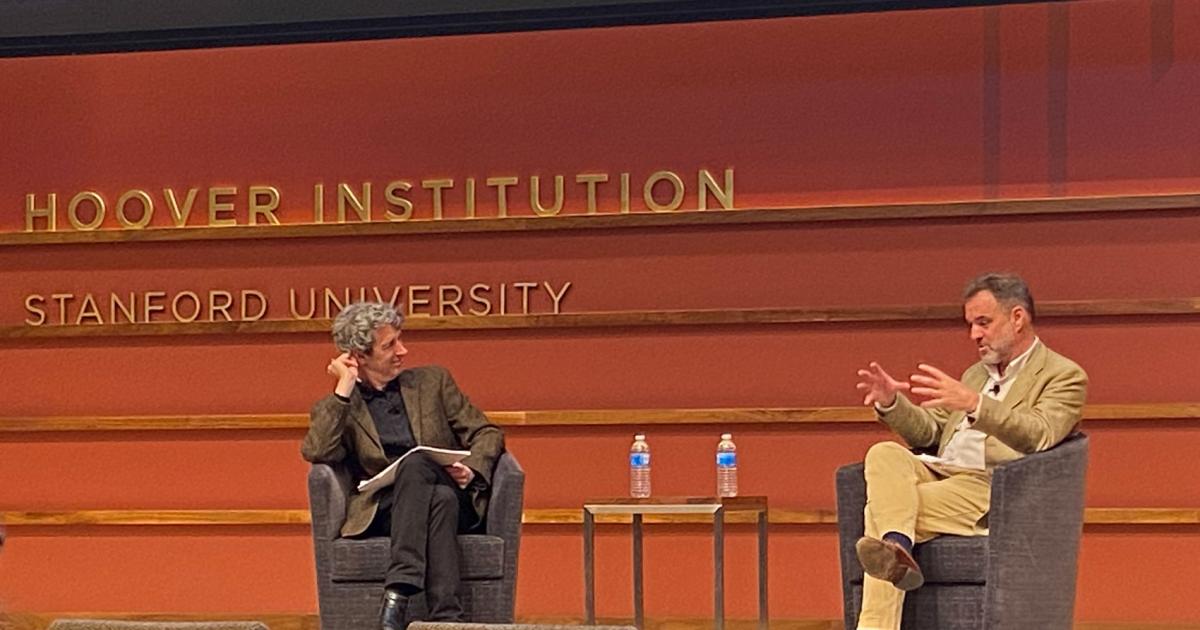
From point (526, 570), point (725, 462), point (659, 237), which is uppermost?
point (659, 237)

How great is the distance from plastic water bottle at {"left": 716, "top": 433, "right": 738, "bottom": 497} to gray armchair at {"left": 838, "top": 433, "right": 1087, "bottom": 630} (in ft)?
2.93

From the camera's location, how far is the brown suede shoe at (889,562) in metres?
4.50

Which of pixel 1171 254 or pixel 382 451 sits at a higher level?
pixel 1171 254

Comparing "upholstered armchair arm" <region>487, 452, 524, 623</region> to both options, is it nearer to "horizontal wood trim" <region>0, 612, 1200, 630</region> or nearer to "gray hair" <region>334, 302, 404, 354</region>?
"gray hair" <region>334, 302, 404, 354</region>

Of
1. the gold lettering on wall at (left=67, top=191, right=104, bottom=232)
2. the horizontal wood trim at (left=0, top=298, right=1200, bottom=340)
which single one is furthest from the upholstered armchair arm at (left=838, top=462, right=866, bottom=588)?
the gold lettering on wall at (left=67, top=191, right=104, bottom=232)

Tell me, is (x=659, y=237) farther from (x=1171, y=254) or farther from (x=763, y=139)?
(x=1171, y=254)

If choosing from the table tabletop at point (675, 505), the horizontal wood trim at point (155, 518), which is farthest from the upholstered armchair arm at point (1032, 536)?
the horizontal wood trim at point (155, 518)

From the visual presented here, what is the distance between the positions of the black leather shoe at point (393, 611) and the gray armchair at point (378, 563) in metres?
0.08

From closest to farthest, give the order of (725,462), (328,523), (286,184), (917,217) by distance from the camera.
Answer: (328,523)
(725,462)
(917,217)
(286,184)

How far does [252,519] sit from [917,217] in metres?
2.79

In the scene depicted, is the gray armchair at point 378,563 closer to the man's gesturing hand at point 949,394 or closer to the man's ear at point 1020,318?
the man's gesturing hand at point 949,394

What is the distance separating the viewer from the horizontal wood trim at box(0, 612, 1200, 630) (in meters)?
5.93

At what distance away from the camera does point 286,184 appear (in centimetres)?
643

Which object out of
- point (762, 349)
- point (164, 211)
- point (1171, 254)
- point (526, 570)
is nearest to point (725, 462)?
point (762, 349)
